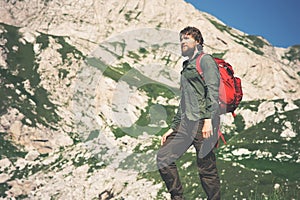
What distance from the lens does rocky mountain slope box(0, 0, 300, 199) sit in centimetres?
4050

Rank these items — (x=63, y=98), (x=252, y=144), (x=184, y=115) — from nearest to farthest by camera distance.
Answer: (x=184, y=115), (x=252, y=144), (x=63, y=98)

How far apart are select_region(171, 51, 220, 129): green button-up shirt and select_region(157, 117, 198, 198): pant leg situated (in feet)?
0.80

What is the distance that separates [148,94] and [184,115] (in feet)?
198

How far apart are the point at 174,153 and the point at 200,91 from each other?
138 cm

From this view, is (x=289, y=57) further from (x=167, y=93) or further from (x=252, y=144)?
(x=252, y=144)

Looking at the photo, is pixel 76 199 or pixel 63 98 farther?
pixel 63 98

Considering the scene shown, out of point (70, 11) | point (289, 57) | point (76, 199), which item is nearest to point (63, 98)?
point (76, 199)

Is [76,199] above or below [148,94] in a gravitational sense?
below

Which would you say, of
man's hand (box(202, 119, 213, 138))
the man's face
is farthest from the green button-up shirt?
the man's face

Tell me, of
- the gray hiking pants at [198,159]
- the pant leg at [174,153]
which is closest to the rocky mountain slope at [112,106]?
the gray hiking pants at [198,159]

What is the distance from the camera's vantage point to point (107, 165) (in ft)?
149

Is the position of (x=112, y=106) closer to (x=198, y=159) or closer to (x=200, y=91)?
(x=198, y=159)

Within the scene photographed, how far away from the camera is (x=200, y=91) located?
815 cm

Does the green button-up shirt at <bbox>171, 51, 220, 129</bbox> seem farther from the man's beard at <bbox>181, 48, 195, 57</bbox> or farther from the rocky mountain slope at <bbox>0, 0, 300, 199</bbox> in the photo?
the rocky mountain slope at <bbox>0, 0, 300, 199</bbox>
